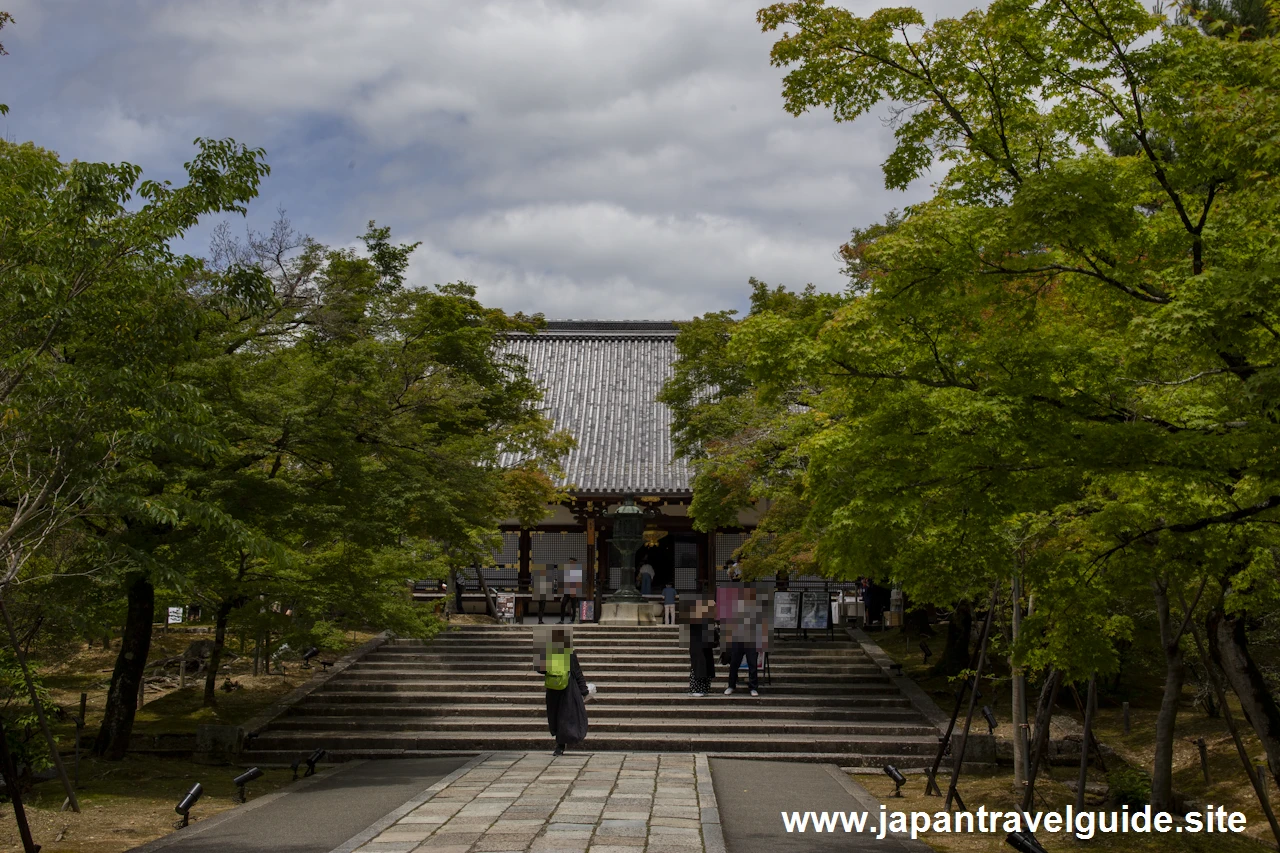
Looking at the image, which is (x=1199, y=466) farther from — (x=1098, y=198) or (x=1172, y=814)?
(x=1172, y=814)

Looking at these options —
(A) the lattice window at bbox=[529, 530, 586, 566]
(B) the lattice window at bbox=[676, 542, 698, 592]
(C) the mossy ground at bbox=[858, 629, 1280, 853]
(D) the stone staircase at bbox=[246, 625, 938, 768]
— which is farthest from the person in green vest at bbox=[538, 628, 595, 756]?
(B) the lattice window at bbox=[676, 542, 698, 592]

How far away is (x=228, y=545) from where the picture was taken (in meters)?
11.0

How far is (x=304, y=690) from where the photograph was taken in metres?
16.4

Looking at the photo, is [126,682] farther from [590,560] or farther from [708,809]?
[590,560]

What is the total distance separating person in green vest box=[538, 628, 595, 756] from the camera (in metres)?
11.4

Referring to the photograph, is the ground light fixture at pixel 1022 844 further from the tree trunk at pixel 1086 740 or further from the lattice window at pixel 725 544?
the lattice window at pixel 725 544

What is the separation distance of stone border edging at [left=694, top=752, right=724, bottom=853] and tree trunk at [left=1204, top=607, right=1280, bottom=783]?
190 inches

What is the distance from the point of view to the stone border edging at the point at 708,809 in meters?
7.37

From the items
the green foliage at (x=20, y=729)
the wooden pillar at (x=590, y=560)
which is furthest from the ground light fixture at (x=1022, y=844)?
the wooden pillar at (x=590, y=560)

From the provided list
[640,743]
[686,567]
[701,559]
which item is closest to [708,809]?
[640,743]

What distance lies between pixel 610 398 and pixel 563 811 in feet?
75.9

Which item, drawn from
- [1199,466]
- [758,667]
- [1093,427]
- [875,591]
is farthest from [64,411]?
[875,591]

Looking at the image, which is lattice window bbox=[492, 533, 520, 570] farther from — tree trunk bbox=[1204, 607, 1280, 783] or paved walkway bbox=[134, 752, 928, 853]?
tree trunk bbox=[1204, 607, 1280, 783]

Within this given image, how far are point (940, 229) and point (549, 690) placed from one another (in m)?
7.19
